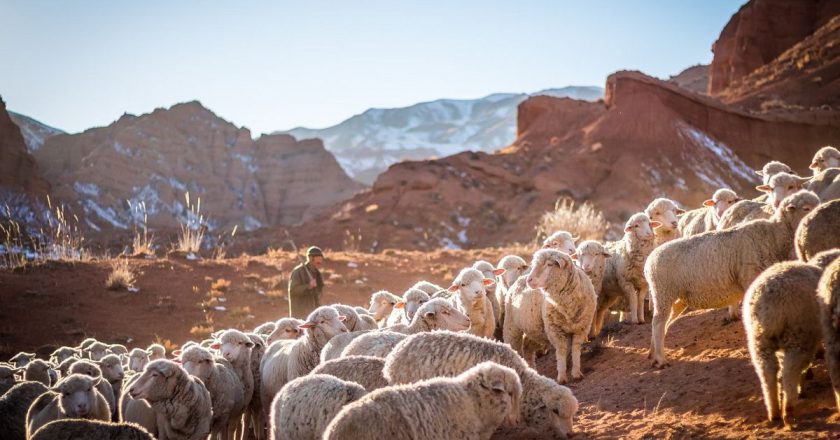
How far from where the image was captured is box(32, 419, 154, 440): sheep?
483 centimetres

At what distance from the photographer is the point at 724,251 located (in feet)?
23.0

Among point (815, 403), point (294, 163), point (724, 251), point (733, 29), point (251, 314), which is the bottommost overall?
point (251, 314)

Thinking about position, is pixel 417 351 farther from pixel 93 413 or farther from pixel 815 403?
pixel 93 413

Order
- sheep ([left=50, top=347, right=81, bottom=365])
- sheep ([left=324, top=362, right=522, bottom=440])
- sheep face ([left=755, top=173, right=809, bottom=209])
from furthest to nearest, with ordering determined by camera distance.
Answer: sheep ([left=50, top=347, right=81, bottom=365]) < sheep face ([left=755, top=173, right=809, bottom=209]) < sheep ([left=324, top=362, right=522, bottom=440])

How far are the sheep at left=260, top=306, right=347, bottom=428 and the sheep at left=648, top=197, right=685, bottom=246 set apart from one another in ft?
18.1

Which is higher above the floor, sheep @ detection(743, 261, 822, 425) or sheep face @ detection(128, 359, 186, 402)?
sheep @ detection(743, 261, 822, 425)

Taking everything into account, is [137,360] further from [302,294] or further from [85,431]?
[85,431]

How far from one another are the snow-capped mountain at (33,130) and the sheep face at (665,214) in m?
66.9

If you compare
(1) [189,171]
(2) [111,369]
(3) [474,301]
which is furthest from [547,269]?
(1) [189,171]

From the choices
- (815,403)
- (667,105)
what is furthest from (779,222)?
(667,105)

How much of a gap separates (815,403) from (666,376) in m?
1.75

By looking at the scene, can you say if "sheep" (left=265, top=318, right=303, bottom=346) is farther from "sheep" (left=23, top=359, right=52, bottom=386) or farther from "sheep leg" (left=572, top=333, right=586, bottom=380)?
"sheep leg" (left=572, top=333, right=586, bottom=380)

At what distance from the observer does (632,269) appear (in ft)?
32.0

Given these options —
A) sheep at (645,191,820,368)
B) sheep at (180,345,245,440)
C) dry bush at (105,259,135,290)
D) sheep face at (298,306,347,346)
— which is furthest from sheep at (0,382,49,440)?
dry bush at (105,259,135,290)
